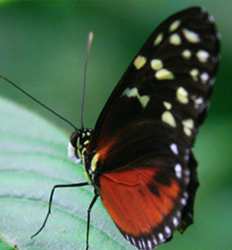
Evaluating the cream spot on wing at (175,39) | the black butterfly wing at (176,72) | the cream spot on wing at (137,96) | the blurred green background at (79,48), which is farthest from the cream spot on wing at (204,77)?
the blurred green background at (79,48)

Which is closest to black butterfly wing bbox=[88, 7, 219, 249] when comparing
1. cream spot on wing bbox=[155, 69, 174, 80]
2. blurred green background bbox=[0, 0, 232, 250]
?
cream spot on wing bbox=[155, 69, 174, 80]

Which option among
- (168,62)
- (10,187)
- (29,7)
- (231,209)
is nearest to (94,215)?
(10,187)

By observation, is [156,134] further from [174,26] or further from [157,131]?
[174,26]

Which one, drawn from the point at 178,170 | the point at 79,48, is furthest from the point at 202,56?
the point at 79,48

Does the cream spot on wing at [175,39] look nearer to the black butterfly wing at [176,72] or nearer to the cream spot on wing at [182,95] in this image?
the black butterfly wing at [176,72]

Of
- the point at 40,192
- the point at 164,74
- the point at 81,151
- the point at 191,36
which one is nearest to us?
the point at 191,36

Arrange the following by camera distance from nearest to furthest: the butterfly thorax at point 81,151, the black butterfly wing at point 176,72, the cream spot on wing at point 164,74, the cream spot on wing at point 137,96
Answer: the black butterfly wing at point 176,72 < the cream spot on wing at point 164,74 < the cream spot on wing at point 137,96 < the butterfly thorax at point 81,151
